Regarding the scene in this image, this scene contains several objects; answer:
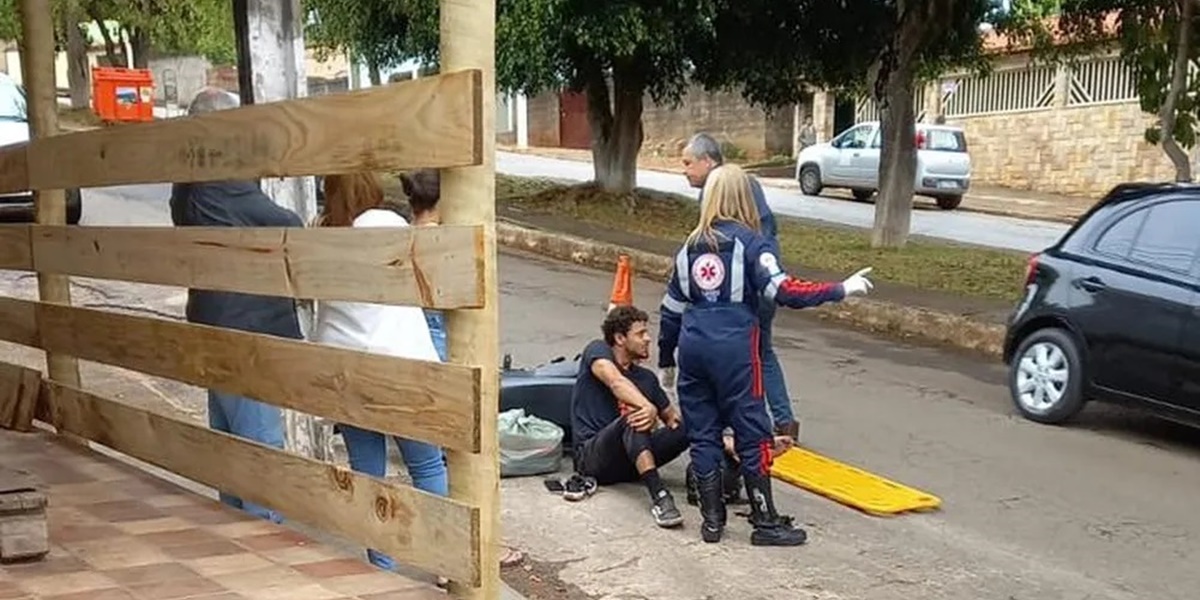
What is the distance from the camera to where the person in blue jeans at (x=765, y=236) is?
573cm

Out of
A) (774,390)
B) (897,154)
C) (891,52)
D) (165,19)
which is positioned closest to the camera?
(774,390)

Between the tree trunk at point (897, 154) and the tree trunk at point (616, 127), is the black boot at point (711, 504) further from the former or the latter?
the tree trunk at point (616, 127)

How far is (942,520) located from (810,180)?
70.4 ft

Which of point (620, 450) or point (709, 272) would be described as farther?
point (620, 450)

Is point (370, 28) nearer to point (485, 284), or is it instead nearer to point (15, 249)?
point (15, 249)

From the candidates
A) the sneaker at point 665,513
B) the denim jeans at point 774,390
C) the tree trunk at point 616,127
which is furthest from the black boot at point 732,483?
the tree trunk at point 616,127

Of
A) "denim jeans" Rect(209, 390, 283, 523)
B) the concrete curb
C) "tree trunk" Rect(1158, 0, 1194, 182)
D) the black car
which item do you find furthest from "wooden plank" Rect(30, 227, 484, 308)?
"tree trunk" Rect(1158, 0, 1194, 182)

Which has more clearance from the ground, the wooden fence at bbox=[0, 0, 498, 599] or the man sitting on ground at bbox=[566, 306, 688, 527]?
the wooden fence at bbox=[0, 0, 498, 599]

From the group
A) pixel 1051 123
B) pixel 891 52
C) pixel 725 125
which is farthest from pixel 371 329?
pixel 725 125

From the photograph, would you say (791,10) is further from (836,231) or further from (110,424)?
(110,424)

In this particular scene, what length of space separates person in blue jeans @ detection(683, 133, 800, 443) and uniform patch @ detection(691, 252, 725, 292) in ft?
0.88

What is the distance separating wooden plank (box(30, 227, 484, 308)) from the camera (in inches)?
110

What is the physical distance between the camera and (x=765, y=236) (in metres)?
5.52

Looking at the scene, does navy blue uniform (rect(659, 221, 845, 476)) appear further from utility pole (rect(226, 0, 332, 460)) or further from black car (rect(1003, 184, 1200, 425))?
black car (rect(1003, 184, 1200, 425))
